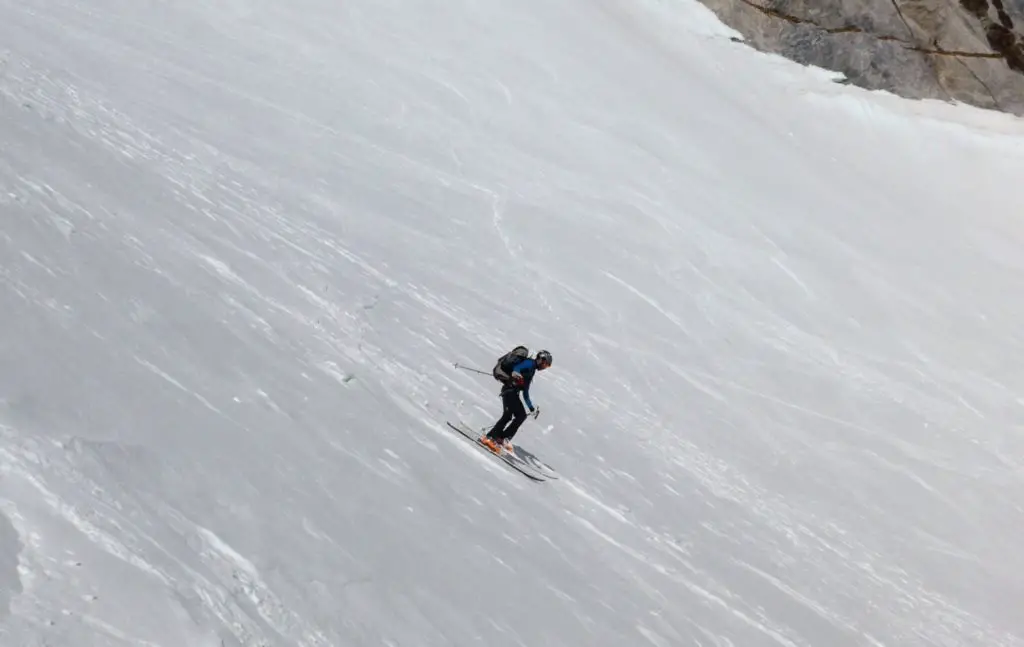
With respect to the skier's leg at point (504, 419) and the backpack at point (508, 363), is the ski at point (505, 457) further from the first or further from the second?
the backpack at point (508, 363)

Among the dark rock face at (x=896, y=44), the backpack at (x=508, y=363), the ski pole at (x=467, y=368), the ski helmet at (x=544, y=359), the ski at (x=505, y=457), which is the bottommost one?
the ski at (x=505, y=457)

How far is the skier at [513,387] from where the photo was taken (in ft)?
38.3

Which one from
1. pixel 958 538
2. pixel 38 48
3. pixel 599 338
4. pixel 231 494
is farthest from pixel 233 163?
pixel 958 538

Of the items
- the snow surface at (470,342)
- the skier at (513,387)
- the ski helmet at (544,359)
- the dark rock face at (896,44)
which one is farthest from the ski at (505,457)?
the dark rock face at (896,44)

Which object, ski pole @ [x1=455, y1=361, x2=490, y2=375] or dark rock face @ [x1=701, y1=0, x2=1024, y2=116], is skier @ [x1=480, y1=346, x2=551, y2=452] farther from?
dark rock face @ [x1=701, y1=0, x2=1024, y2=116]

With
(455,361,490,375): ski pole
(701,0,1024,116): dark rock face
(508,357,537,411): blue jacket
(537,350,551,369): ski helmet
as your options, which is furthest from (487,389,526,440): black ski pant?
(701,0,1024,116): dark rock face

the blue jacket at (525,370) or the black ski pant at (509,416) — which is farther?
the black ski pant at (509,416)

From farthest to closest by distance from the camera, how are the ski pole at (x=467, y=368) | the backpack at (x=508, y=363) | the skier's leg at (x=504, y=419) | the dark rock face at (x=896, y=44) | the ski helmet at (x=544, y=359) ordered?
the dark rock face at (x=896, y=44) → the ski pole at (x=467, y=368) → the skier's leg at (x=504, y=419) → the backpack at (x=508, y=363) → the ski helmet at (x=544, y=359)

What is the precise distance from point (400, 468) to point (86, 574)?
12.8 ft

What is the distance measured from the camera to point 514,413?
11.9 metres

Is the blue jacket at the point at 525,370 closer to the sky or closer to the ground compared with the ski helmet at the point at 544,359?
closer to the ground

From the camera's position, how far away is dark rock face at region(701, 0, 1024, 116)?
103ft

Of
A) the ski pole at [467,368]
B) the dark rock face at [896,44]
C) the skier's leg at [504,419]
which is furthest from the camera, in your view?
the dark rock face at [896,44]

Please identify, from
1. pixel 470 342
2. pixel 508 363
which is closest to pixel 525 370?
pixel 508 363
